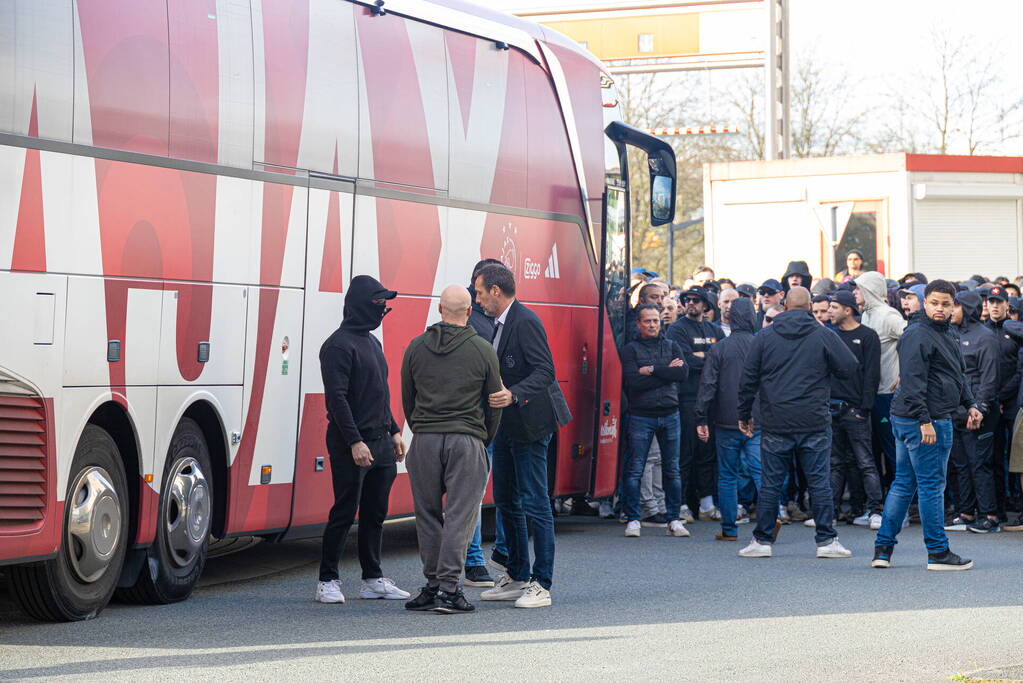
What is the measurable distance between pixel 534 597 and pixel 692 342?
209 inches

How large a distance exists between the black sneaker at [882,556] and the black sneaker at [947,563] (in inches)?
11.2

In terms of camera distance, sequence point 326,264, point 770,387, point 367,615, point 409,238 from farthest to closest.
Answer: point 770,387, point 409,238, point 326,264, point 367,615

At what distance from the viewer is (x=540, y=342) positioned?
9344 millimetres

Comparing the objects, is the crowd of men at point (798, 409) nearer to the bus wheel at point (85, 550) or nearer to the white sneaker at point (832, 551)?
the white sneaker at point (832, 551)

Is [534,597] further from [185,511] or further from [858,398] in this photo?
[858,398]

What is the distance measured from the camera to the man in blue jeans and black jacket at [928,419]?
10.8 metres

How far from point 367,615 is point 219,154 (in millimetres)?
2775

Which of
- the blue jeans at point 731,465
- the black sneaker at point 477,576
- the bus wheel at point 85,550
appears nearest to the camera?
the bus wheel at point 85,550

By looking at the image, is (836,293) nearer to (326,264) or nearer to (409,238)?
(409,238)

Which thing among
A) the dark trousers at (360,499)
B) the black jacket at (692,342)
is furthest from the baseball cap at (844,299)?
the dark trousers at (360,499)

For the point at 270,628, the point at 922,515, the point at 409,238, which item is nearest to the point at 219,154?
the point at 409,238

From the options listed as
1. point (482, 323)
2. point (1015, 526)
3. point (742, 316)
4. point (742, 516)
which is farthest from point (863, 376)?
point (482, 323)

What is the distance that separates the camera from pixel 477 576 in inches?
404

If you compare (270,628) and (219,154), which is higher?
(219,154)
